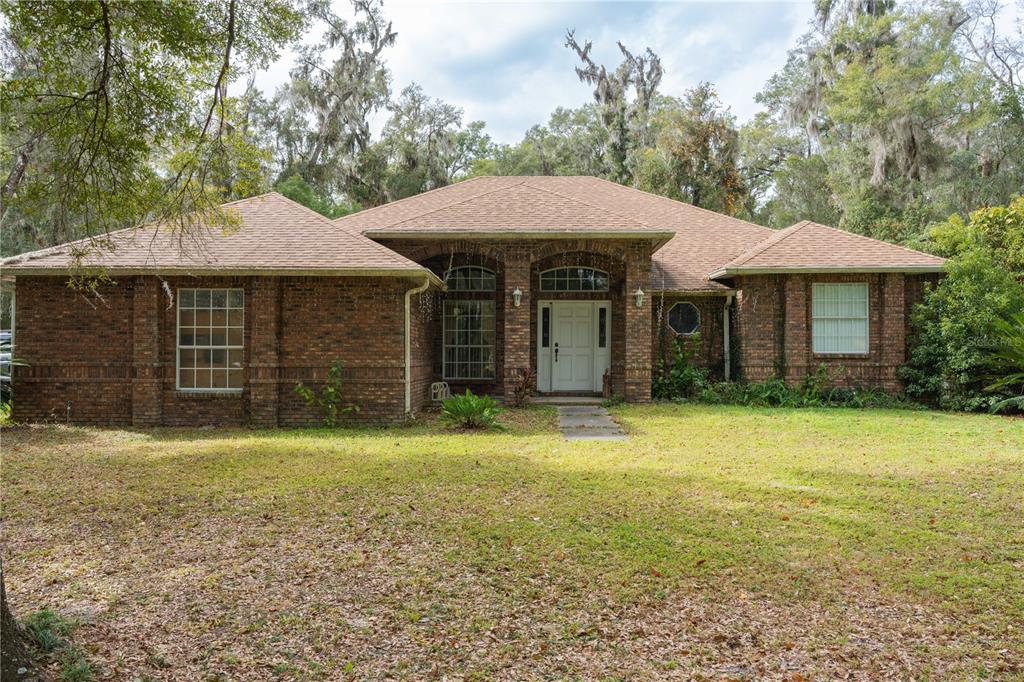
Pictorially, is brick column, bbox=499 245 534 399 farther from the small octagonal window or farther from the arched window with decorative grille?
the small octagonal window

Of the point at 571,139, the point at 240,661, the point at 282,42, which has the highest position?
the point at 571,139

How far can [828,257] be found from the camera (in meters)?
14.4

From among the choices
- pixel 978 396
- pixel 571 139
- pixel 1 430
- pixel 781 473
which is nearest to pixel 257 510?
pixel 781 473

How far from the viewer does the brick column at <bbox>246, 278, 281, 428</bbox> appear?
37.8 feet

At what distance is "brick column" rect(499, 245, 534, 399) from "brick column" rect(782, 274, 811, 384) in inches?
229

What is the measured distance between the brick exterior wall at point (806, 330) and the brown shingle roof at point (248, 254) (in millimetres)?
7808

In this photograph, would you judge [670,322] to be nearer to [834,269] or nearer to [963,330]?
[834,269]

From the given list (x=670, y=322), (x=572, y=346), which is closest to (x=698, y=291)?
(x=670, y=322)

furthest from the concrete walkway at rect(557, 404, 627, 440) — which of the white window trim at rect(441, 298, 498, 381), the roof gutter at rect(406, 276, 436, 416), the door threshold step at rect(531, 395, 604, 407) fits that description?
the roof gutter at rect(406, 276, 436, 416)

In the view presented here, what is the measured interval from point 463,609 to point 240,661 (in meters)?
1.30

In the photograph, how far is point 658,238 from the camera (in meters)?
13.6

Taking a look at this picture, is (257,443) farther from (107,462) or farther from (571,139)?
(571,139)

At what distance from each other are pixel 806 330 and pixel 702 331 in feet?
7.48

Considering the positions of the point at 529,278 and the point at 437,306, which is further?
the point at 437,306
